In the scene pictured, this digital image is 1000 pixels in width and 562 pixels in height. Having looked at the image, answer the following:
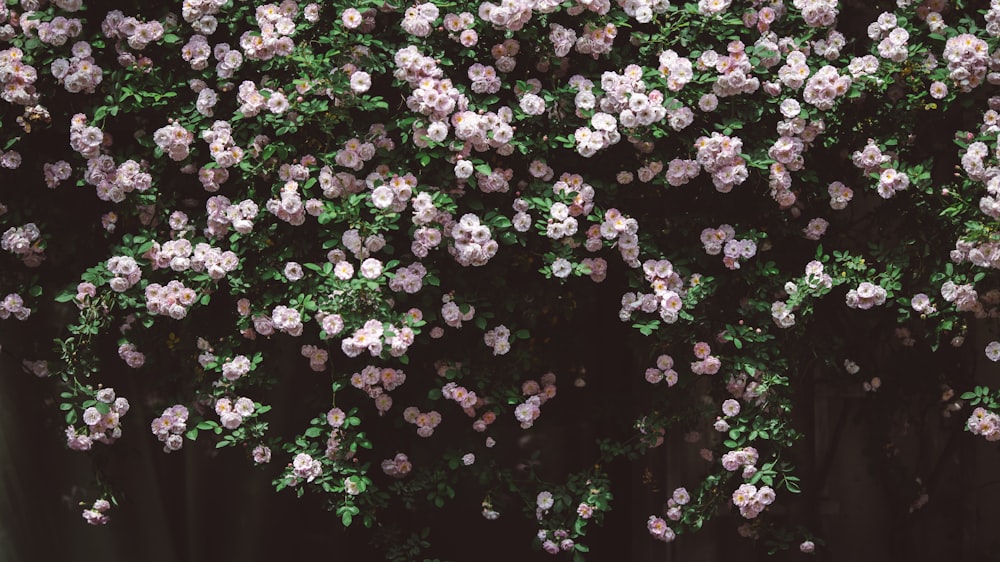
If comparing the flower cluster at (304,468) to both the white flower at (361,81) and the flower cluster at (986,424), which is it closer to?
the white flower at (361,81)

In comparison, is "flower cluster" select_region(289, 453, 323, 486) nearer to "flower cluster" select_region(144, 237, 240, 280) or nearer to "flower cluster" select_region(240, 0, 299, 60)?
"flower cluster" select_region(144, 237, 240, 280)

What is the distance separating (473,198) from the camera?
266 cm

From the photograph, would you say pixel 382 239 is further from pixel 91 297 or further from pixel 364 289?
pixel 91 297

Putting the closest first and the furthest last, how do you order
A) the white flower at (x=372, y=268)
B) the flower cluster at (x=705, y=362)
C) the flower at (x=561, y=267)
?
the white flower at (x=372, y=268) → the flower at (x=561, y=267) → the flower cluster at (x=705, y=362)

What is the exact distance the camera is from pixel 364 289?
255cm

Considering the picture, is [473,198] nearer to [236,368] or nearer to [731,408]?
[236,368]

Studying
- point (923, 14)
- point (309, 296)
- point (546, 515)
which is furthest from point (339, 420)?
point (923, 14)

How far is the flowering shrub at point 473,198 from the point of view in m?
2.61

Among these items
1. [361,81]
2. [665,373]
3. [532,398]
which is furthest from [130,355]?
[665,373]

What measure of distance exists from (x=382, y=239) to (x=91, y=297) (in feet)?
2.59

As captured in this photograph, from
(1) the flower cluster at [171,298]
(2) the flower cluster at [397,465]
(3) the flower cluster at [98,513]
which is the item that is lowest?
(3) the flower cluster at [98,513]

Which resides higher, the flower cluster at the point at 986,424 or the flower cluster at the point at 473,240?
the flower cluster at the point at 473,240

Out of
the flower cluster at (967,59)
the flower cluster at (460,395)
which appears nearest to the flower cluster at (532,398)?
the flower cluster at (460,395)

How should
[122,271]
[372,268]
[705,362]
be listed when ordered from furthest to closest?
[705,362] < [122,271] < [372,268]
